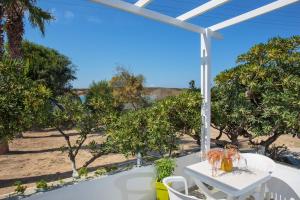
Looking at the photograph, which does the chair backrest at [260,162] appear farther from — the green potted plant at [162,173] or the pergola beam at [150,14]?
the pergola beam at [150,14]

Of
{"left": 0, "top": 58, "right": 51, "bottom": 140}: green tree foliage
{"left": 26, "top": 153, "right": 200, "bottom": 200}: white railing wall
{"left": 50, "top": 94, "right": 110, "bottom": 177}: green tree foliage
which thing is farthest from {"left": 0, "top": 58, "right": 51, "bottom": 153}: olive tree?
{"left": 50, "top": 94, "right": 110, "bottom": 177}: green tree foliage

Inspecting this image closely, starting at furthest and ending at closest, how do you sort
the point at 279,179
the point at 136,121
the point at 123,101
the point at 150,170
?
the point at 123,101, the point at 136,121, the point at 150,170, the point at 279,179

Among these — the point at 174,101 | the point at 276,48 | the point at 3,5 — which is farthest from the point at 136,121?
the point at 3,5

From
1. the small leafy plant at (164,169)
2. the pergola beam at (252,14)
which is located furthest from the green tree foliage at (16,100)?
the pergola beam at (252,14)

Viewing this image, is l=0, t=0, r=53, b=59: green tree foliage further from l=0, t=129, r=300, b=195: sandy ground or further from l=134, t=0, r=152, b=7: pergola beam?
l=134, t=0, r=152, b=7: pergola beam

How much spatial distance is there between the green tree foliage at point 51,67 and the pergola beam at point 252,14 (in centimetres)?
1119

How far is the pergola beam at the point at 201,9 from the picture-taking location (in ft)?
12.7

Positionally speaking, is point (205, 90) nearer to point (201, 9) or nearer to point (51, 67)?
point (201, 9)

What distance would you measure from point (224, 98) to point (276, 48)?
1478mm

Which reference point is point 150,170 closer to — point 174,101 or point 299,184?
point 174,101

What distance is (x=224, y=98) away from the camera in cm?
593

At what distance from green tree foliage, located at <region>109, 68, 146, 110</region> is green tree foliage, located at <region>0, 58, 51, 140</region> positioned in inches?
510

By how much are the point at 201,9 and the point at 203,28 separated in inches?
33.1

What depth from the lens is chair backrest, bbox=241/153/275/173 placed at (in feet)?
12.2
